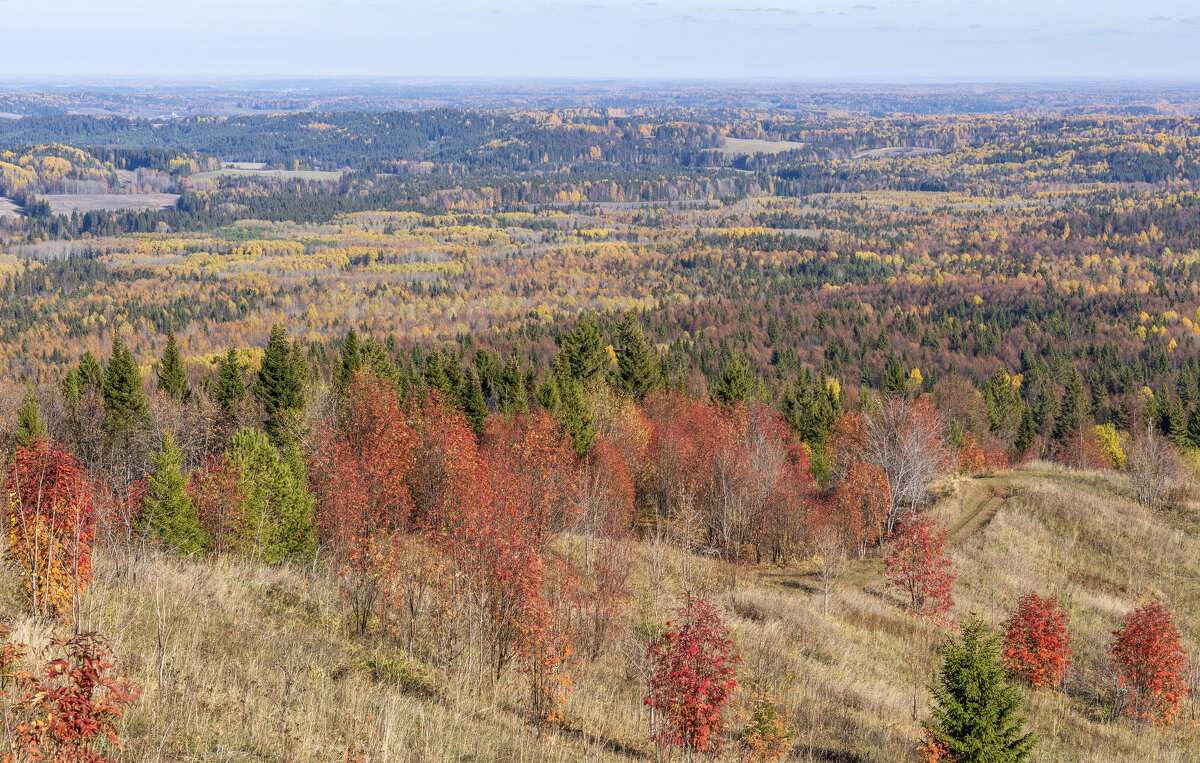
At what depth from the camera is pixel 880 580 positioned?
4112 cm

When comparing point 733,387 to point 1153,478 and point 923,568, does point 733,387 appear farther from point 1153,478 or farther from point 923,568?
point 923,568

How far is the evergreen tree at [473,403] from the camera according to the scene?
58.9m

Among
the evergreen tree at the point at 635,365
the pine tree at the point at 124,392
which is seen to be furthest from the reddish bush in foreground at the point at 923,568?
the pine tree at the point at 124,392

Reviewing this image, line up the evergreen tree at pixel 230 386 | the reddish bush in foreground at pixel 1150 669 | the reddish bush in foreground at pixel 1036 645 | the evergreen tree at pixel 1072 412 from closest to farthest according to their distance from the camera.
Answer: the reddish bush in foreground at pixel 1150 669, the reddish bush in foreground at pixel 1036 645, the evergreen tree at pixel 230 386, the evergreen tree at pixel 1072 412

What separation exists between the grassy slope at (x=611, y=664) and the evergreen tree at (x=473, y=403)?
1998cm

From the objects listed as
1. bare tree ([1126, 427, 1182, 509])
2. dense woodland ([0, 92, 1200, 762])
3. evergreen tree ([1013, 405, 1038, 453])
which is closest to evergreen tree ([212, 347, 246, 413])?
dense woodland ([0, 92, 1200, 762])

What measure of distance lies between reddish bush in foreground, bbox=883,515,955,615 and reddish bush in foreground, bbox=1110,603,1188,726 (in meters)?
8.08

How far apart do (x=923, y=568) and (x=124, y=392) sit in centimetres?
5364

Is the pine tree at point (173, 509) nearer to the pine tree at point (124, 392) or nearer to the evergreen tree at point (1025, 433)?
the pine tree at point (124, 392)

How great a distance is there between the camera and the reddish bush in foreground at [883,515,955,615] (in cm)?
3522

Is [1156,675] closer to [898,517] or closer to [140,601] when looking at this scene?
[898,517]

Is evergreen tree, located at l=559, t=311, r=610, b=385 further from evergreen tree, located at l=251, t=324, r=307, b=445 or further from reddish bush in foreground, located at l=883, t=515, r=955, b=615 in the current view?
reddish bush in foreground, located at l=883, t=515, r=955, b=615

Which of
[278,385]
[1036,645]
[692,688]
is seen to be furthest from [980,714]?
[278,385]

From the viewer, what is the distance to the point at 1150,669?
26594mm
